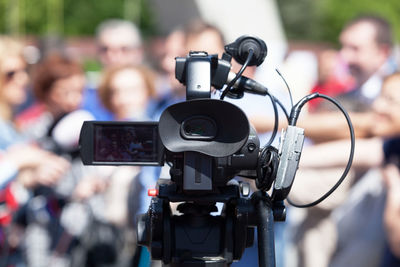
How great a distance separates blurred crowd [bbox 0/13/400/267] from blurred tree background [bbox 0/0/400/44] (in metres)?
30.5

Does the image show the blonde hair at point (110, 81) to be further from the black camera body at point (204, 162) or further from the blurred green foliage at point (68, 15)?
the blurred green foliage at point (68, 15)

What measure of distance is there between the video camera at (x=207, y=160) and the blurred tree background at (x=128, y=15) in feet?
110

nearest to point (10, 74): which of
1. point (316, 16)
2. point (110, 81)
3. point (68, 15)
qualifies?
point (110, 81)

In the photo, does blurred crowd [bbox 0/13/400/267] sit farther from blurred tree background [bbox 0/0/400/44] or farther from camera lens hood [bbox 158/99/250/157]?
blurred tree background [bbox 0/0/400/44]


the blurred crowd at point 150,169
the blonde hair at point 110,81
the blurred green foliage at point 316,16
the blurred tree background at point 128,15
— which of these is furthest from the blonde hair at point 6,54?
the blurred green foliage at point 316,16

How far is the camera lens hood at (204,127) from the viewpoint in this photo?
1.77m

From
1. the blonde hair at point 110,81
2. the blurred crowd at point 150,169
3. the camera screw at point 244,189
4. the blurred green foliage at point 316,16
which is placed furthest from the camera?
the blurred green foliage at point 316,16

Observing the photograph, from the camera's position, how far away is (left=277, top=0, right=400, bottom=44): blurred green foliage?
40.2 m

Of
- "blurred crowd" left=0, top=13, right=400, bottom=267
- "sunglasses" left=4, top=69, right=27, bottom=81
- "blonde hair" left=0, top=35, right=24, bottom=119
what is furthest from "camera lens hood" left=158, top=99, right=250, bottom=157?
"sunglasses" left=4, top=69, right=27, bottom=81

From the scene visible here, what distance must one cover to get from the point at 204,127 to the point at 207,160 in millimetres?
81

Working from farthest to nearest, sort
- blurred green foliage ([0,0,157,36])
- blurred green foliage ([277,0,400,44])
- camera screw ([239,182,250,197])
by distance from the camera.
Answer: blurred green foliage ([277,0,400,44]) < blurred green foliage ([0,0,157,36]) < camera screw ([239,182,250,197])

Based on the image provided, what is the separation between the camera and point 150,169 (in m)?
4.13

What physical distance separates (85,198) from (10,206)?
0.54 meters

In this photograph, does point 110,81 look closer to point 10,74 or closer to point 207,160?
point 10,74
